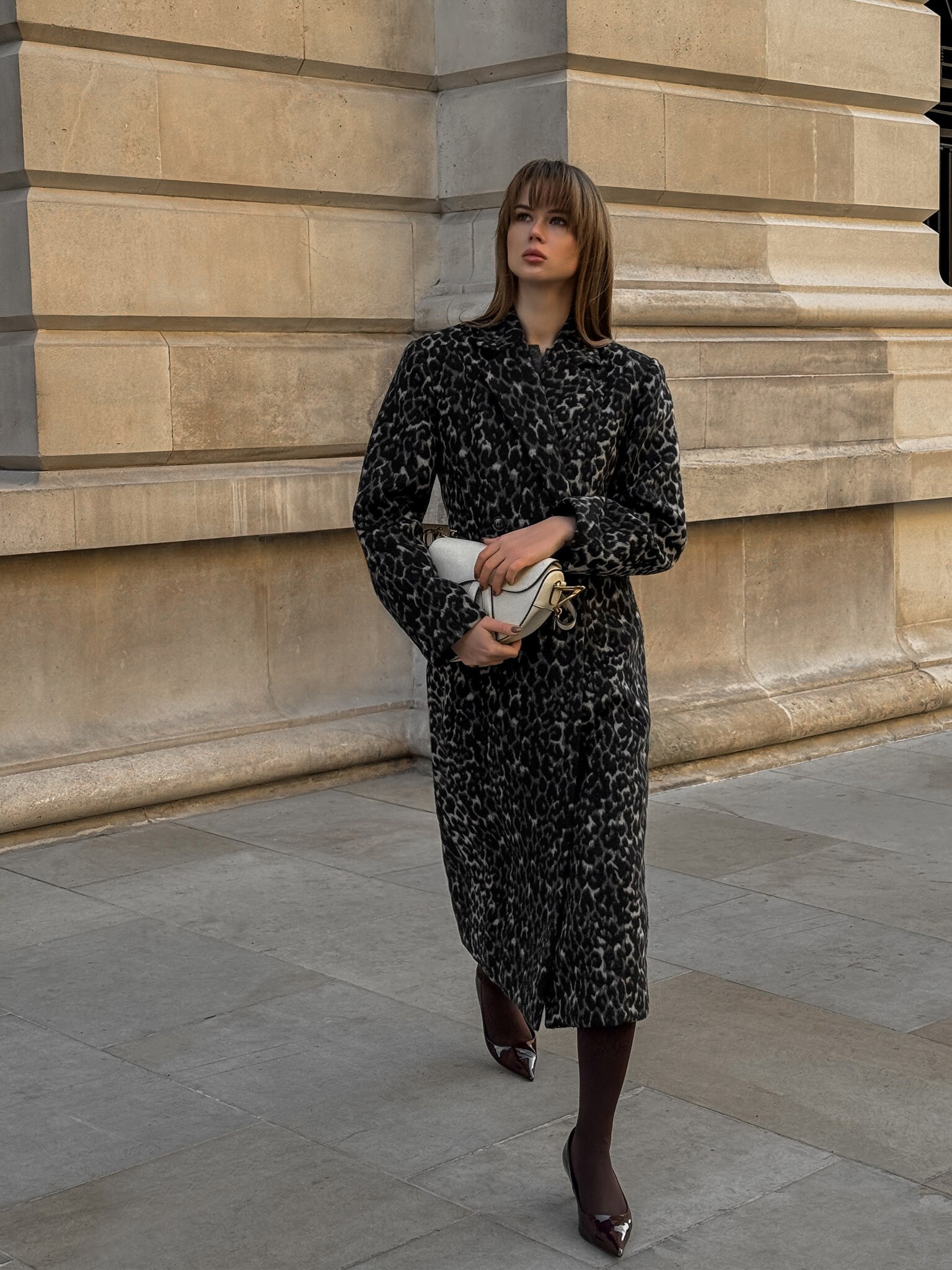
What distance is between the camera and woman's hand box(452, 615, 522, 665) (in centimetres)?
356

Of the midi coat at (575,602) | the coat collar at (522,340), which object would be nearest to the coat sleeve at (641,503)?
the midi coat at (575,602)

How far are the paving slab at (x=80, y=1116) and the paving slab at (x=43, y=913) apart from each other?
882 millimetres

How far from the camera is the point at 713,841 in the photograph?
21.0 ft

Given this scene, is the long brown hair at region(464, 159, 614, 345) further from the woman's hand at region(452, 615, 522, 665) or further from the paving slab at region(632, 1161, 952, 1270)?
the paving slab at region(632, 1161, 952, 1270)

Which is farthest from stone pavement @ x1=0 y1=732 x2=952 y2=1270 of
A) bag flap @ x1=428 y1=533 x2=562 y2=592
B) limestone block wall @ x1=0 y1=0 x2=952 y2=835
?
bag flap @ x1=428 y1=533 x2=562 y2=592

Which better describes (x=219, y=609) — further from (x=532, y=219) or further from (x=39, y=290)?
(x=532, y=219)

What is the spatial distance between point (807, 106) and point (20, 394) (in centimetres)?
372

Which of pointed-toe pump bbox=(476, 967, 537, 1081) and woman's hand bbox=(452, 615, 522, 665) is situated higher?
woman's hand bbox=(452, 615, 522, 665)

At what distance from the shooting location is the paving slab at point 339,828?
6154 mm

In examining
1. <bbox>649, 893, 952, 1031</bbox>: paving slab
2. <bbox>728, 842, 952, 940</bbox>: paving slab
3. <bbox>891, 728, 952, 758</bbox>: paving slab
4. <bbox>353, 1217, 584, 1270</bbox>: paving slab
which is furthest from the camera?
<bbox>891, 728, 952, 758</bbox>: paving slab

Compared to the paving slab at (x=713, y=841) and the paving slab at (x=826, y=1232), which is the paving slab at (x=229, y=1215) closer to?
the paving slab at (x=826, y=1232)

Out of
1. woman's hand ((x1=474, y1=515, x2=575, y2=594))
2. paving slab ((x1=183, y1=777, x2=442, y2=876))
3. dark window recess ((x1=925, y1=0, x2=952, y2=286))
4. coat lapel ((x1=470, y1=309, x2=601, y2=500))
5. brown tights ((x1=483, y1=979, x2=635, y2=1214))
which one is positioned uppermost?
dark window recess ((x1=925, y1=0, x2=952, y2=286))

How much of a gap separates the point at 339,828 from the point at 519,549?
3195mm

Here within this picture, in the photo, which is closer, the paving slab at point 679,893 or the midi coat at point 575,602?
the midi coat at point 575,602
